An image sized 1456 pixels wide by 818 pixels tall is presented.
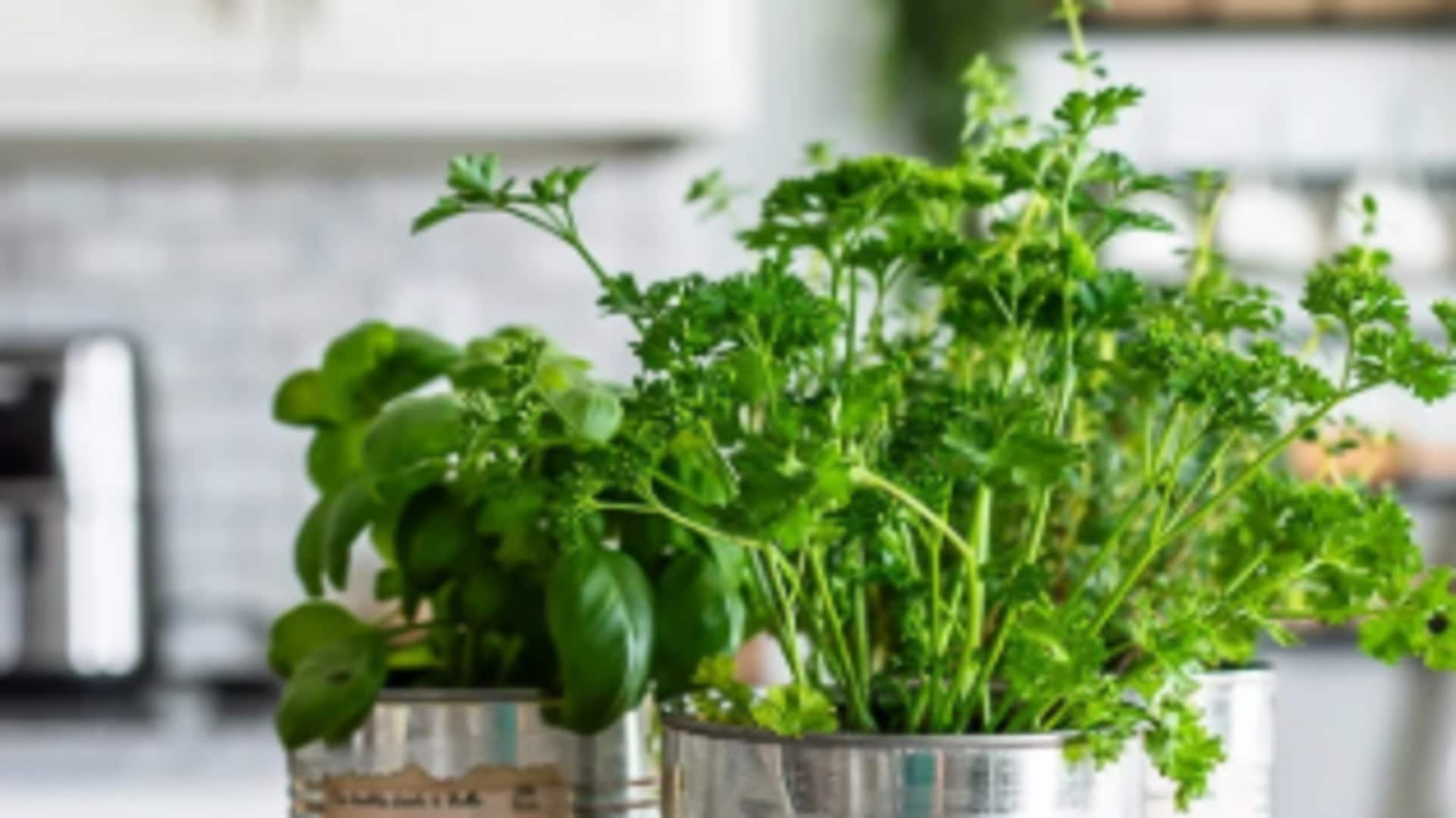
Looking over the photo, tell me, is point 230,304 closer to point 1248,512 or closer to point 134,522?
point 134,522

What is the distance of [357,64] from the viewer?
9.00ft

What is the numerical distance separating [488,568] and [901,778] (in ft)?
0.76

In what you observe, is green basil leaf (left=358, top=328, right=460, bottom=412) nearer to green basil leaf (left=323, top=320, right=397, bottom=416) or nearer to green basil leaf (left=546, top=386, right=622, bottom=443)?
green basil leaf (left=323, top=320, right=397, bottom=416)

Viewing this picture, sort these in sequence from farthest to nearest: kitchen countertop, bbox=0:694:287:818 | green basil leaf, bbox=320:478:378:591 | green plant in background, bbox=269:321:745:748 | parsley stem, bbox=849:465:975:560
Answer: kitchen countertop, bbox=0:694:287:818 → green basil leaf, bbox=320:478:378:591 → green plant in background, bbox=269:321:745:748 → parsley stem, bbox=849:465:975:560

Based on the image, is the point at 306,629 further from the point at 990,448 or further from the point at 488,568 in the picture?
the point at 990,448

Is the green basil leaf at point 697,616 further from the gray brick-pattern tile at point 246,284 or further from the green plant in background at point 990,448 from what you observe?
the gray brick-pattern tile at point 246,284

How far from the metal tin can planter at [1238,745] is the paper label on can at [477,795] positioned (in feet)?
0.66

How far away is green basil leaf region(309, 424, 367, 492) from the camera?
2.94 feet

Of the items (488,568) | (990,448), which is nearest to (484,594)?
(488,568)

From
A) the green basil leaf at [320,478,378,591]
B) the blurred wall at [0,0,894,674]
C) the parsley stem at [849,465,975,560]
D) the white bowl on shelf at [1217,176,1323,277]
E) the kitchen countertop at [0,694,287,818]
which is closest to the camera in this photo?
the parsley stem at [849,465,975,560]

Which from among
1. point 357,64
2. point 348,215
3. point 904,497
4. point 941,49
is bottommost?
point 904,497

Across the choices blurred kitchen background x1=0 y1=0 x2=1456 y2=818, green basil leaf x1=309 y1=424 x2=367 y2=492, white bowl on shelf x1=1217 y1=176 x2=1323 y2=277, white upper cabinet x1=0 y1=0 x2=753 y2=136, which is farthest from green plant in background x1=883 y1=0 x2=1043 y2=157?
green basil leaf x1=309 y1=424 x2=367 y2=492

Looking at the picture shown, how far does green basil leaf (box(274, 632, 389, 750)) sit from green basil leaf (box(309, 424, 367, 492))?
0.50ft

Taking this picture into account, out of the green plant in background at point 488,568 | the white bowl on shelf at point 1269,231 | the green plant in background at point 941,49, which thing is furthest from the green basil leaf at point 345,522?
the white bowl on shelf at point 1269,231
